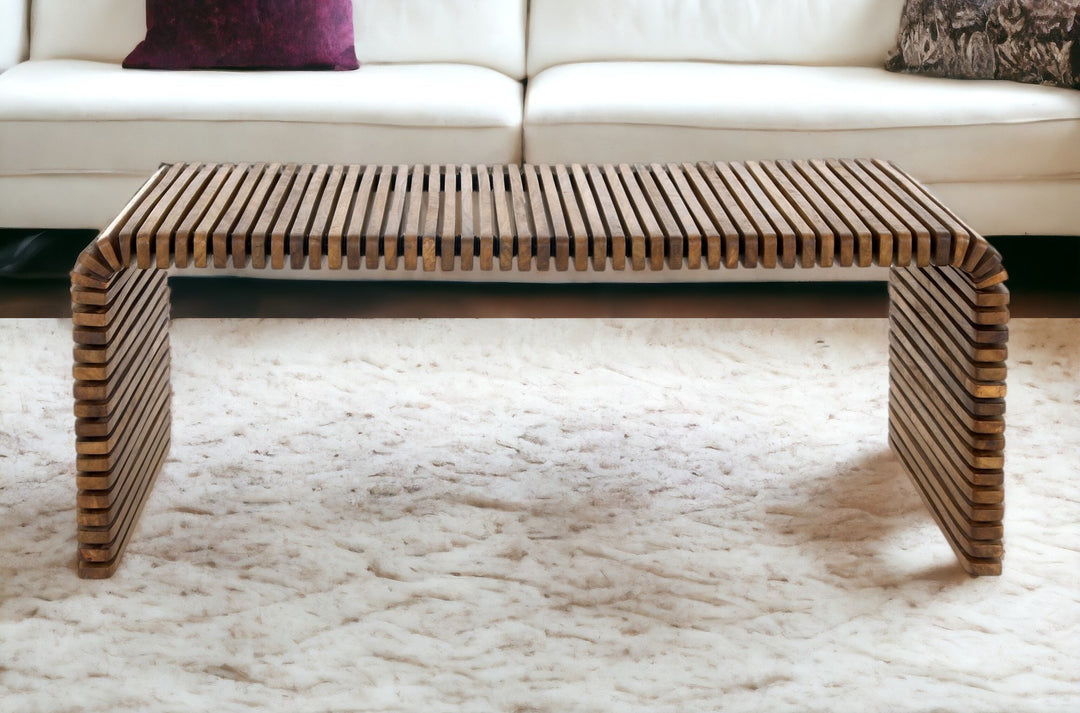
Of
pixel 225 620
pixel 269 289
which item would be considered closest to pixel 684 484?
pixel 225 620

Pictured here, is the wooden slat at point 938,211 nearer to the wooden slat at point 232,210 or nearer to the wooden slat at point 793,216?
the wooden slat at point 793,216

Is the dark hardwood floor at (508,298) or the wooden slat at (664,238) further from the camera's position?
the dark hardwood floor at (508,298)

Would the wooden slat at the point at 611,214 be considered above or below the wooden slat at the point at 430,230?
above

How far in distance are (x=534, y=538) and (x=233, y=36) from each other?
174 cm

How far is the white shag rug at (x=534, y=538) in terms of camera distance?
142 cm

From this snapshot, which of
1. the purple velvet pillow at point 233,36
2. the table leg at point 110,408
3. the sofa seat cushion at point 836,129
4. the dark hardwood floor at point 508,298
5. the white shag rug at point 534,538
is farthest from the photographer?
the purple velvet pillow at point 233,36

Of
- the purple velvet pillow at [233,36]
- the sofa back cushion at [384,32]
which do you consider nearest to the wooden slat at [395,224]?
the purple velvet pillow at [233,36]

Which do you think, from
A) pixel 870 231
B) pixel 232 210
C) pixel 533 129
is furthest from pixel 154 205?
pixel 533 129

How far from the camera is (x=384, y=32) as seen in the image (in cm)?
314

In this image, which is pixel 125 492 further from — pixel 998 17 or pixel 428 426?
pixel 998 17

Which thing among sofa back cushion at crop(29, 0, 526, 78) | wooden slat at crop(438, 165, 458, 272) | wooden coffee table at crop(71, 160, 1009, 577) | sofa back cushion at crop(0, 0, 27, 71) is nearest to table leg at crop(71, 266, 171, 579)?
wooden coffee table at crop(71, 160, 1009, 577)

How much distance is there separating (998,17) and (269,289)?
1804 mm

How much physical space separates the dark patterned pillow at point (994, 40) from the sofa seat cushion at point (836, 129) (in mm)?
109

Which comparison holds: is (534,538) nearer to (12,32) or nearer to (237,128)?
(237,128)
